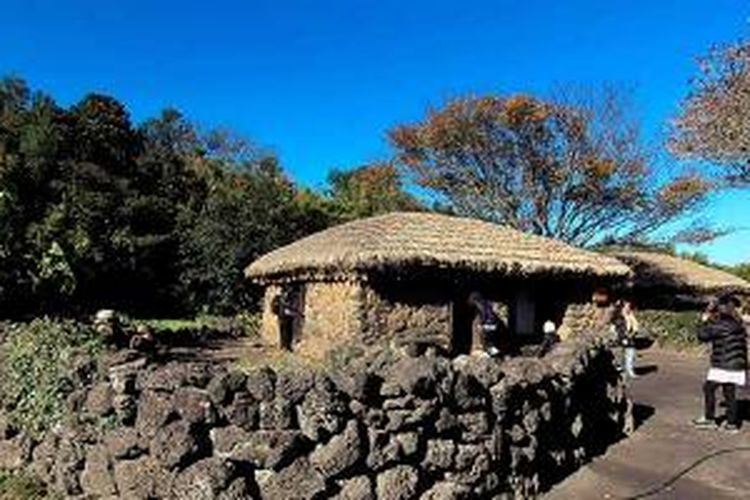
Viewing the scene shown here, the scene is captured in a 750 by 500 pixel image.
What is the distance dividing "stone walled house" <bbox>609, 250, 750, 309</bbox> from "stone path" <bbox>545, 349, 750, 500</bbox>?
1869 centimetres

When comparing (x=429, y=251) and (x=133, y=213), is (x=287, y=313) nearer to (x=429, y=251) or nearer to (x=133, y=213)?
(x=429, y=251)

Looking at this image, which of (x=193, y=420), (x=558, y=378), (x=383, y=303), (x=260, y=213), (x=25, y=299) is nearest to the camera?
(x=193, y=420)

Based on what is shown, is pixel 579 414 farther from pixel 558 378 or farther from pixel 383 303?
pixel 383 303

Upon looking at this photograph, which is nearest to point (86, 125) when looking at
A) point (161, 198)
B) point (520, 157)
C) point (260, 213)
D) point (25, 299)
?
point (161, 198)

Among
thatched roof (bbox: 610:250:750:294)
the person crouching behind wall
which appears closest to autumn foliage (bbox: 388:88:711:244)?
thatched roof (bbox: 610:250:750:294)

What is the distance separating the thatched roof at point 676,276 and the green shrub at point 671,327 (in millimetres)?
6873

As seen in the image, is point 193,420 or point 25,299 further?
point 25,299

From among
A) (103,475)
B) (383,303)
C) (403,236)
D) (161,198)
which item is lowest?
(103,475)

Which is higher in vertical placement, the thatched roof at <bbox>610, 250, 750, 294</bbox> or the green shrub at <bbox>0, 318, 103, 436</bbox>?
the thatched roof at <bbox>610, 250, 750, 294</bbox>

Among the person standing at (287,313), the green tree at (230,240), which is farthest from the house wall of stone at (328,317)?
the green tree at (230,240)

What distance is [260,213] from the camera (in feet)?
103

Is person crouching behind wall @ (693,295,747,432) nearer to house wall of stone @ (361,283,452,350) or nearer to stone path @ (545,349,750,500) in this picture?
stone path @ (545,349,750,500)

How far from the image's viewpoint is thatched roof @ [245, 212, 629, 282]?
64.2 feet

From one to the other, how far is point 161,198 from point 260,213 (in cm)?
408
